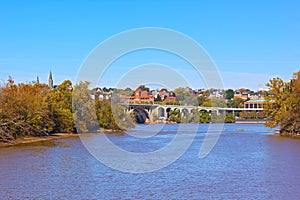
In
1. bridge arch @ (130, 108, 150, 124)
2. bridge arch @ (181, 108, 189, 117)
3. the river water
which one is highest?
bridge arch @ (181, 108, 189, 117)

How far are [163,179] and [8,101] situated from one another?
23558 millimetres

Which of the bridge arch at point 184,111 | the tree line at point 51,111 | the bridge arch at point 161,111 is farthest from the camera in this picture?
the bridge arch at point 161,111

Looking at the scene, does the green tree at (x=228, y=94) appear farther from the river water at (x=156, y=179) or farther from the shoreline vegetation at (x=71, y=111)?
the river water at (x=156, y=179)

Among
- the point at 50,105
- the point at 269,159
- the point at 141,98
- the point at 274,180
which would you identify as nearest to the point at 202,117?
the point at 141,98

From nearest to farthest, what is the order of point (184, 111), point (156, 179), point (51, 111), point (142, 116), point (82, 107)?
point (156, 179) < point (51, 111) < point (82, 107) < point (142, 116) < point (184, 111)

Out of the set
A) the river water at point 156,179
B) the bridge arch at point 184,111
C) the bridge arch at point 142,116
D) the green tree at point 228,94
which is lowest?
the river water at point 156,179

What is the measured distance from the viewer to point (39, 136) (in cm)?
4622

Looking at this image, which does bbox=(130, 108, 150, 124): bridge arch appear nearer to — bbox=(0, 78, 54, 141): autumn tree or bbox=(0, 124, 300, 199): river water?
bbox=(0, 78, 54, 141): autumn tree

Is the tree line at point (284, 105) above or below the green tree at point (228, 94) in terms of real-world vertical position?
below

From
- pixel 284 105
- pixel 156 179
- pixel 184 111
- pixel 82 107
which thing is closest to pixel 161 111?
pixel 184 111

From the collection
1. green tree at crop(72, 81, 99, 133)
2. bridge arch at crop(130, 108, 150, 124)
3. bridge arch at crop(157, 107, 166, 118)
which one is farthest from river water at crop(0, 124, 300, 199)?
bridge arch at crop(157, 107, 166, 118)

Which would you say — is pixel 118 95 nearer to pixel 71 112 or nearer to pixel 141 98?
pixel 71 112

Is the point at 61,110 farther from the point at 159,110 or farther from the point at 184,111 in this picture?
the point at 184,111

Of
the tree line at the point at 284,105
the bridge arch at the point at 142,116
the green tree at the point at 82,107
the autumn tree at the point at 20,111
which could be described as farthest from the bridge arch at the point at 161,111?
the autumn tree at the point at 20,111
